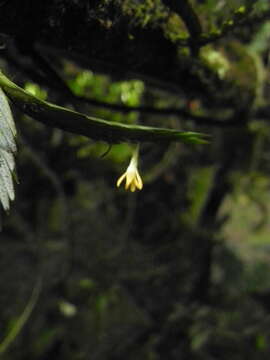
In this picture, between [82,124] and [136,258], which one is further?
[136,258]

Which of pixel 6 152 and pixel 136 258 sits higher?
pixel 6 152

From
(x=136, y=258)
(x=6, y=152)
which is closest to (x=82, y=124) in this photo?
(x=6, y=152)

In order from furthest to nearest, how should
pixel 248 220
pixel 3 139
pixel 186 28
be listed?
pixel 248 220 → pixel 186 28 → pixel 3 139

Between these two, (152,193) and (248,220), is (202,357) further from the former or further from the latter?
(248,220)

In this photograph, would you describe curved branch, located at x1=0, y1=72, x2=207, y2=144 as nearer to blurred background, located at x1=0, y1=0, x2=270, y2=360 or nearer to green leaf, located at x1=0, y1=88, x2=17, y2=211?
green leaf, located at x1=0, y1=88, x2=17, y2=211

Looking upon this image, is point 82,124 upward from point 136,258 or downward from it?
upward

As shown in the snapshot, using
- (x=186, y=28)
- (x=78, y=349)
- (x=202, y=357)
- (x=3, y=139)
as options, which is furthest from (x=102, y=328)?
(x=3, y=139)

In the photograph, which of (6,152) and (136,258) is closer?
(6,152)

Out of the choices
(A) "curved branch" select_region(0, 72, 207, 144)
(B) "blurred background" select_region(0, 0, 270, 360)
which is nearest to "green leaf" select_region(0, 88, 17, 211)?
(A) "curved branch" select_region(0, 72, 207, 144)

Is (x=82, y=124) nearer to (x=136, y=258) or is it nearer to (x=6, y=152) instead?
(x=6, y=152)

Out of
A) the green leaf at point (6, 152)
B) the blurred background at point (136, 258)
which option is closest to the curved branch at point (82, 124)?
the green leaf at point (6, 152)

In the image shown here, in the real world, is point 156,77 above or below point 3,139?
below
